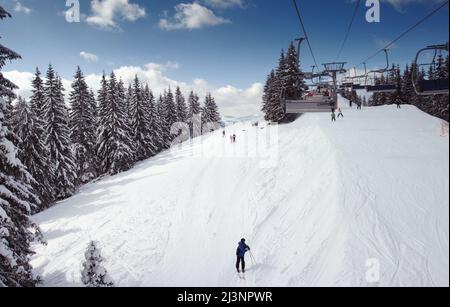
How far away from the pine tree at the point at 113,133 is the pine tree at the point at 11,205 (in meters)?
28.6

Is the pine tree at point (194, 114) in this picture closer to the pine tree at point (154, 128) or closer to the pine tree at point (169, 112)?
the pine tree at point (169, 112)

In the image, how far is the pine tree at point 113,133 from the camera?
1556 inches

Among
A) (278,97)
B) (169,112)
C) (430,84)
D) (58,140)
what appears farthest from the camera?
(169,112)

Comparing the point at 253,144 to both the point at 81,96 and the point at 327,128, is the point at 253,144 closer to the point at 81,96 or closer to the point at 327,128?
the point at 327,128

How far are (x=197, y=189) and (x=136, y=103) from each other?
27.3 metres

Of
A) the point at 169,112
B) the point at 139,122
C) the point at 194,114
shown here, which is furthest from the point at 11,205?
the point at 194,114

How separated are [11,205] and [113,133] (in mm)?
30347

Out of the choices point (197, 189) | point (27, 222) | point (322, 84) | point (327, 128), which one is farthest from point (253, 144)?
point (27, 222)

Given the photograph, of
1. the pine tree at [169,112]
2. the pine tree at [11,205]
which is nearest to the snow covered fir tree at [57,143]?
Result: the pine tree at [11,205]

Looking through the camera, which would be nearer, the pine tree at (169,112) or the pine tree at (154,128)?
the pine tree at (154,128)

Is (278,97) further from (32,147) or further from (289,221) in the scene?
(32,147)

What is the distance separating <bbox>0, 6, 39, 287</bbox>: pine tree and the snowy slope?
3.88 metres

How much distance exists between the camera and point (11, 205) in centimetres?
1084

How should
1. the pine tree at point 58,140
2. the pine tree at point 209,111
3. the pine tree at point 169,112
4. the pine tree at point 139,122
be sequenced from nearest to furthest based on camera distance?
the pine tree at point 58,140, the pine tree at point 139,122, the pine tree at point 169,112, the pine tree at point 209,111
